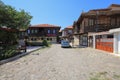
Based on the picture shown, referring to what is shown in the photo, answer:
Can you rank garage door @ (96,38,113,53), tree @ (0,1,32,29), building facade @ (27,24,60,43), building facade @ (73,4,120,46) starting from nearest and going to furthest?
1. tree @ (0,1,32,29)
2. garage door @ (96,38,113,53)
3. building facade @ (73,4,120,46)
4. building facade @ (27,24,60,43)

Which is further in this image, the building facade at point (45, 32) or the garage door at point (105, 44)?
the building facade at point (45, 32)

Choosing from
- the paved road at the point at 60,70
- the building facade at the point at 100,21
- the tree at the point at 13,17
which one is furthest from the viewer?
the building facade at the point at 100,21

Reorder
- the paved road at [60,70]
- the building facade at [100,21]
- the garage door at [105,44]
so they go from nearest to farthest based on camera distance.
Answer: the paved road at [60,70]
the garage door at [105,44]
the building facade at [100,21]

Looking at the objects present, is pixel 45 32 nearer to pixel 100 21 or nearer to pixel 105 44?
pixel 100 21

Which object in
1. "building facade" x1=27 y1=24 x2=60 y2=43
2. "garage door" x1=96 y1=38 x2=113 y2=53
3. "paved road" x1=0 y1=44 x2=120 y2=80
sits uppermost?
"building facade" x1=27 y1=24 x2=60 y2=43

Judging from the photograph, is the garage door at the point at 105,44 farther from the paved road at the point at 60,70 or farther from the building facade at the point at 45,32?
the building facade at the point at 45,32

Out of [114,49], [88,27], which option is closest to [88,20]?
Answer: [88,27]

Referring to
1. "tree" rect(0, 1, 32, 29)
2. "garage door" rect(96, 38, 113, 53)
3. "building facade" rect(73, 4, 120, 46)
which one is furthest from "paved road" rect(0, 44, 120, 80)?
"building facade" rect(73, 4, 120, 46)

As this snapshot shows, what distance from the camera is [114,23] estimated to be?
37.6m

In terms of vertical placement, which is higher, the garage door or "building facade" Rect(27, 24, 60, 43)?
"building facade" Rect(27, 24, 60, 43)

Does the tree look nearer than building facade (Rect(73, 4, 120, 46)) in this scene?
Yes

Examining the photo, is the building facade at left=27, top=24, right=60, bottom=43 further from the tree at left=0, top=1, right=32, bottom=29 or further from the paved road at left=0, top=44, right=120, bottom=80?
the paved road at left=0, top=44, right=120, bottom=80

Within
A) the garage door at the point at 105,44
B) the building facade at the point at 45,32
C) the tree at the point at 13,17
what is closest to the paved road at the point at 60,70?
the garage door at the point at 105,44

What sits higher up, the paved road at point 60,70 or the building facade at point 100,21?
the building facade at point 100,21
